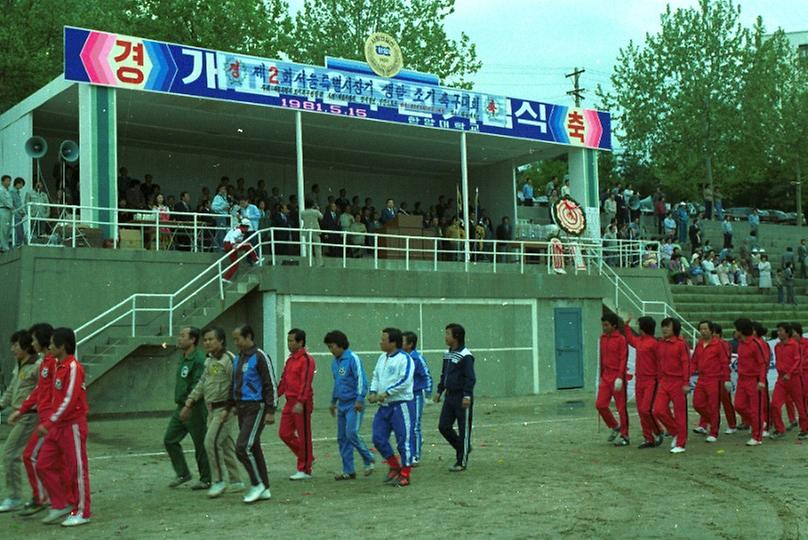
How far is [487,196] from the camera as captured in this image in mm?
33969

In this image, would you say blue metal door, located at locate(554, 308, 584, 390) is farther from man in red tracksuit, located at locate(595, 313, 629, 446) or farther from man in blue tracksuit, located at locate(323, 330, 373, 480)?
man in blue tracksuit, located at locate(323, 330, 373, 480)

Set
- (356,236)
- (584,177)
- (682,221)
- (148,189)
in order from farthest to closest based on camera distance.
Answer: (682,221), (584,177), (356,236), (148,189)

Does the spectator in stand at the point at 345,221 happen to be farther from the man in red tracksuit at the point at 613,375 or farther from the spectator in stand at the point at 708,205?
the spectator in stand at the point at 708,205

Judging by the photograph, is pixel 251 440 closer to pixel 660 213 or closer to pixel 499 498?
pixel 499 498

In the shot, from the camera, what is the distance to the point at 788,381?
15.8m

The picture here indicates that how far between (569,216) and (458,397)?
16630mm

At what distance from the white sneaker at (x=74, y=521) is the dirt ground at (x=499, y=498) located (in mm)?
91

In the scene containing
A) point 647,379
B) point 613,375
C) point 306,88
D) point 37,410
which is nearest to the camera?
point 37,410

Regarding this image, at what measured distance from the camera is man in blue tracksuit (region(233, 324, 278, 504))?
10.5 metres

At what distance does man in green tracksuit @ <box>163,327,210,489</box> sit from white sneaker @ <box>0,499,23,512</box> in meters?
1.59

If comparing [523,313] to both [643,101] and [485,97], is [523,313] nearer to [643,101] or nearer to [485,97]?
[485,97]

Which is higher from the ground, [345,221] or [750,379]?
[345,221]

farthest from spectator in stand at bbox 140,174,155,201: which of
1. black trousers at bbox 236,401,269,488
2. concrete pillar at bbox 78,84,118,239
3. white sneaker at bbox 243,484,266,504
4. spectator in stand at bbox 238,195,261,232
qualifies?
white sneaker at bbox 243,484,266,504

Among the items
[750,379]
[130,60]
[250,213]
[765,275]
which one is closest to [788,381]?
[750,379]
